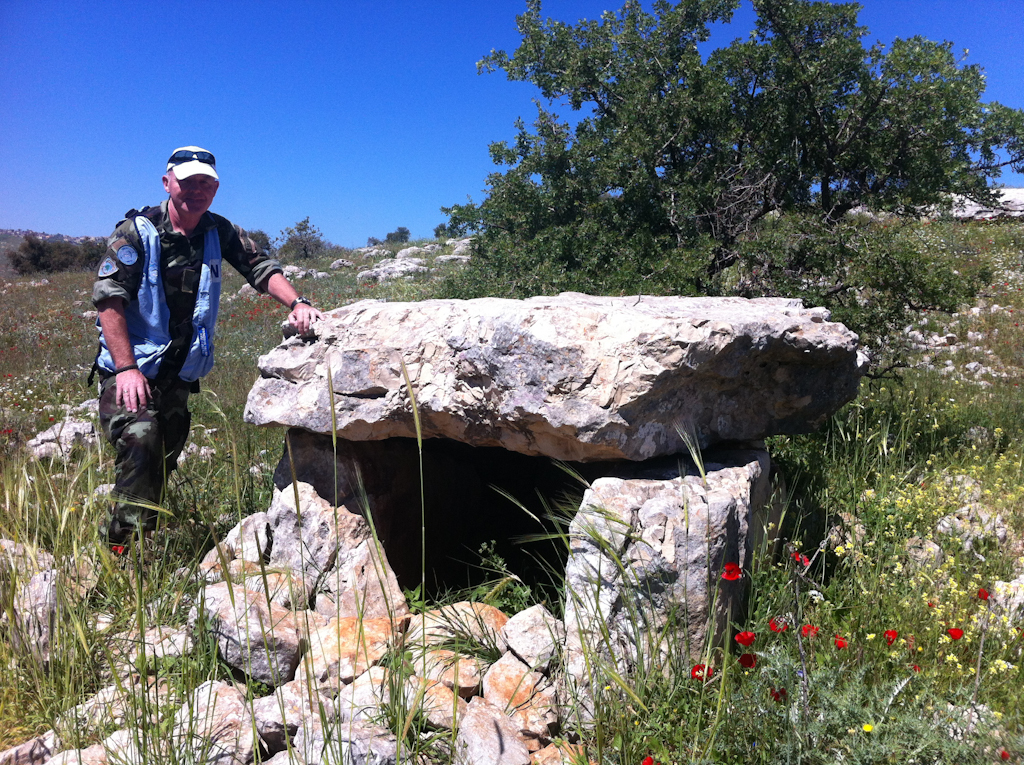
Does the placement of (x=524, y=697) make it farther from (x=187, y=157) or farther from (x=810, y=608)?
(x=187, y=157)

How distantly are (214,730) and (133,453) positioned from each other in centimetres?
179

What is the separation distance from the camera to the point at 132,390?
11.9ft

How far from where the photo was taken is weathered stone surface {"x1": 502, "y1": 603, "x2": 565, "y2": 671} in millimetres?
2865

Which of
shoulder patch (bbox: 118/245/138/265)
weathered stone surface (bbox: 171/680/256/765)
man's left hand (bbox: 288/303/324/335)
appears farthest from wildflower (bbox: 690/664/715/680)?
shoulder patch (bbox: 118/245/138/265)

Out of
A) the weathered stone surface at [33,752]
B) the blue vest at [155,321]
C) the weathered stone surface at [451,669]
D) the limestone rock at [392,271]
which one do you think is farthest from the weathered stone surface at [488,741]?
the limestone rock at [392,271]

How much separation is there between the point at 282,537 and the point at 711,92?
5.26m

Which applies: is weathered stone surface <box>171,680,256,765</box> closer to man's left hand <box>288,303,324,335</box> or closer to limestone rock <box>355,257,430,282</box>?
man's left hand <box>288,303,324,335</box>

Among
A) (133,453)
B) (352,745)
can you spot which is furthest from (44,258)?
(352,745)

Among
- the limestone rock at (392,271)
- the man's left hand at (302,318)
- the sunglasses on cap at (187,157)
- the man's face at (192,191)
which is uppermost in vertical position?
the limestone rock at (392,271)

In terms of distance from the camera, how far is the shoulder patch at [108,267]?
3719 millimetres

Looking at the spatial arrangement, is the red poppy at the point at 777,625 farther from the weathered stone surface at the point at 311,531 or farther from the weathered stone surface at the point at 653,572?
the weathered stone surface at the point at 311,531

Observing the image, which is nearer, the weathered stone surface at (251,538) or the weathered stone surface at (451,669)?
the weathered stone surface at (451,669)

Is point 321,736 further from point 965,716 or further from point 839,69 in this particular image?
point 839,69

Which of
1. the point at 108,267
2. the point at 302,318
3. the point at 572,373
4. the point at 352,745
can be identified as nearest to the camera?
the point at 352,745
